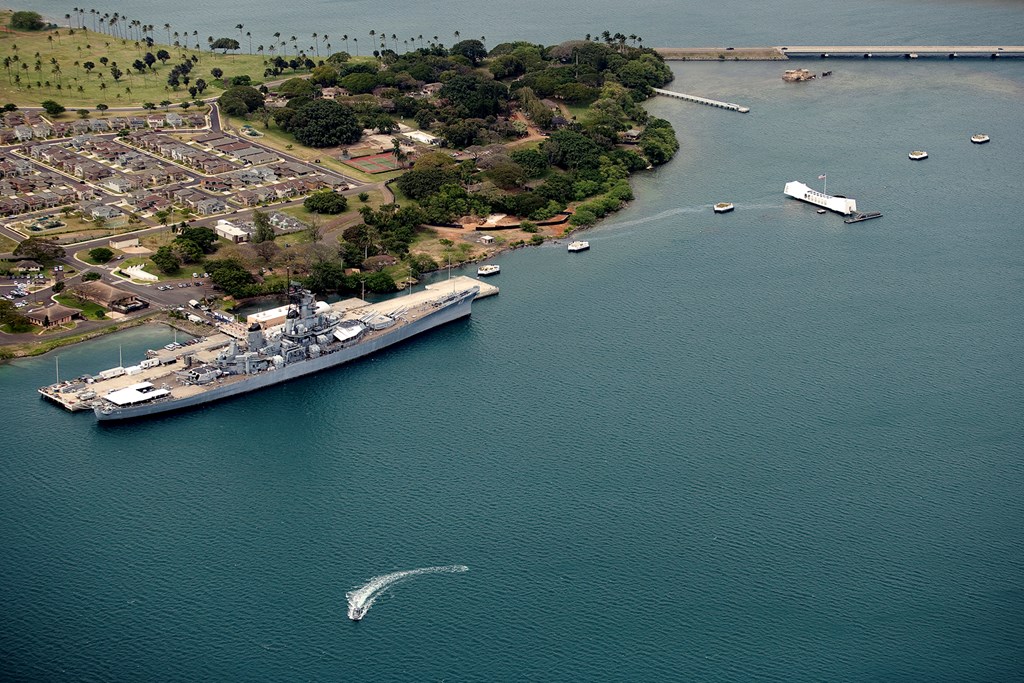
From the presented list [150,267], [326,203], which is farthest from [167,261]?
[326,203]

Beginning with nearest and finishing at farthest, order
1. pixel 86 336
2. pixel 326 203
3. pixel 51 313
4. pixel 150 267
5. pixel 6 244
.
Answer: pixel 86 336, pixel 51 313, pixel 150 267, pixel 6 244, pixel 326 203

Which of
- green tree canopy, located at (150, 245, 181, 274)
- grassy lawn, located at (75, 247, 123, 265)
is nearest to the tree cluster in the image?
grassy lawn, located at (75, 247, 123, 265)

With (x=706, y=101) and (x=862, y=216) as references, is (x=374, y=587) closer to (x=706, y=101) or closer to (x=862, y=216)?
(x=862, y=216)

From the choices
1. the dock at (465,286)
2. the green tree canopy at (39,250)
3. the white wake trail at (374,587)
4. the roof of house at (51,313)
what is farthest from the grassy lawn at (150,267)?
the white wake trail at (374,587)

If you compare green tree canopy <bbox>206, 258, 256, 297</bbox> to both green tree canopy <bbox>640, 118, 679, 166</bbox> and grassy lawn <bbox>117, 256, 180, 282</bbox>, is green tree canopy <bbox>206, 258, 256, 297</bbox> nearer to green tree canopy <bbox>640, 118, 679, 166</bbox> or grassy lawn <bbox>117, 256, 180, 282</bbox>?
grassy lawn <bbox>117, 256, 180, 282</bbox>

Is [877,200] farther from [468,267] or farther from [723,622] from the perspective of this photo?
[723,622]

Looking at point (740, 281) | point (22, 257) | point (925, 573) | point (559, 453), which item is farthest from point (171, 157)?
point (925, 573)
